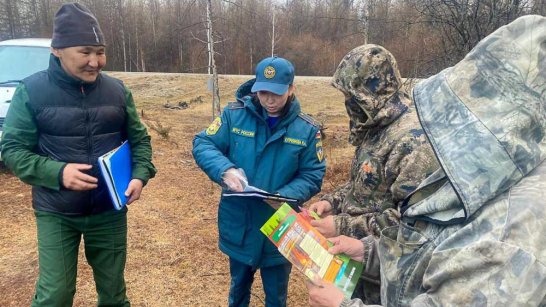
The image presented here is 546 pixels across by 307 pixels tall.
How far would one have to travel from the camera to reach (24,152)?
2.19 metres

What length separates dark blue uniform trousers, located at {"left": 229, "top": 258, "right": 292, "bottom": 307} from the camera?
2521mm

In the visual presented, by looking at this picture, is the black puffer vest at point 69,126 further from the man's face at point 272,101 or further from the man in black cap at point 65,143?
the man's face at point 272,101

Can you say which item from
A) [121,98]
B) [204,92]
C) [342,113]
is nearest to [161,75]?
[204,92]

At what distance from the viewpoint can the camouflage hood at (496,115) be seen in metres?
0.85

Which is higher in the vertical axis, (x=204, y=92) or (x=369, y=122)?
(x=369, y=122)

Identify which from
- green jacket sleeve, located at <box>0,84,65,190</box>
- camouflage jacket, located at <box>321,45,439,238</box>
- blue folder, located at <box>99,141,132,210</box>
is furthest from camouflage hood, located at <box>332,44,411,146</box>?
green jacket sleeve, located at <box>0,84,65,190</box>

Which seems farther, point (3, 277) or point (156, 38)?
point (156, 38)

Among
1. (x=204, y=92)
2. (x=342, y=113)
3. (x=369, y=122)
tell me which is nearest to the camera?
(x=369, y=122)

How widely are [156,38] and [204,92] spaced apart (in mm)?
13677

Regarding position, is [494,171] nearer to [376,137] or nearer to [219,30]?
[376,137]

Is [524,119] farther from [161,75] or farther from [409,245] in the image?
[161,75]

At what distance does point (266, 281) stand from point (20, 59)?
6.11 m

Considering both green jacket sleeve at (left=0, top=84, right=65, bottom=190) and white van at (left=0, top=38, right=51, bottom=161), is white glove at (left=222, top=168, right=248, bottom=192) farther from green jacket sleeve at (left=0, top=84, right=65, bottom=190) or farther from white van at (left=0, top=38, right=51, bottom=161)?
white van at (left=0, top=38, right=51, bottom=161)

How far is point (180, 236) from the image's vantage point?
4246 millimetres
